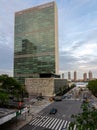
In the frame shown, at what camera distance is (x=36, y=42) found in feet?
539

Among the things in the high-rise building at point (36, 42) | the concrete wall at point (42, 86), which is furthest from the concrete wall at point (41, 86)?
the high-rise building at point (36, 42)

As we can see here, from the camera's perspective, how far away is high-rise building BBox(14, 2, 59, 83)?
156125 mm

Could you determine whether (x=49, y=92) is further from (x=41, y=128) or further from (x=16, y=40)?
(x=16, y=40)

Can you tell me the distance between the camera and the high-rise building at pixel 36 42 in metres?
156

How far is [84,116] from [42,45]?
477 ft

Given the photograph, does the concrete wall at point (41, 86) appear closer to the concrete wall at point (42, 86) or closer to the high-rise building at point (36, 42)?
the concrete wall at point (42, 86)

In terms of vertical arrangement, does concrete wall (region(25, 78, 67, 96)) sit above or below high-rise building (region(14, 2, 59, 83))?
below

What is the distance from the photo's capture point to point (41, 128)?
3800cm

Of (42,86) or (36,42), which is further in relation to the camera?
(36,42)

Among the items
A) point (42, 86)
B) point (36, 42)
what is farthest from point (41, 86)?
point (36, 42)

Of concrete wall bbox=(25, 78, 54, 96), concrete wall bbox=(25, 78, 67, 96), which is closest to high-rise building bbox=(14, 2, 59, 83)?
concrete wall bbox=(25, 78, 54, 96)

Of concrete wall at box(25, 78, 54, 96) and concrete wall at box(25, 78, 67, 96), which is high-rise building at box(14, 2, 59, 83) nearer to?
concrete wall at box(25, 78, 54, 96)

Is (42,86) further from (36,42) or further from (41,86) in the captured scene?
(36,42)

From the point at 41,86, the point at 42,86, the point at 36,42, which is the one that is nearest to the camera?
the point at 42,86
